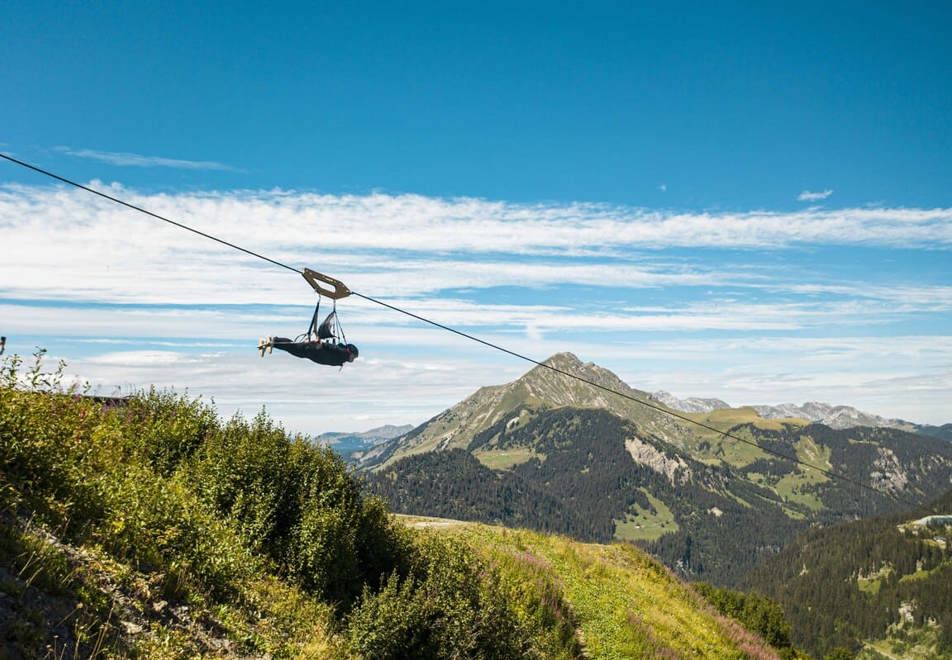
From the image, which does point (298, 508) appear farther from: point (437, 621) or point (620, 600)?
point (620, 600)

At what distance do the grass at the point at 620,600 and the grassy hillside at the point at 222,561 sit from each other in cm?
19

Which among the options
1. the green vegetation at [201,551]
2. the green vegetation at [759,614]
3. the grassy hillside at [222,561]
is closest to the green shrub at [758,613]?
the green vegetation at [759,614]

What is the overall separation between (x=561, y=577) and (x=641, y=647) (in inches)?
228

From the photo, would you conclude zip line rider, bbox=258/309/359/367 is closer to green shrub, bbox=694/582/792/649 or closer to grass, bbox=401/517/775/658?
grass, bbox=401/517/775/658

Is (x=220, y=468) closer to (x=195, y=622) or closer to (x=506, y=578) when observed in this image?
(x=195, y=622)

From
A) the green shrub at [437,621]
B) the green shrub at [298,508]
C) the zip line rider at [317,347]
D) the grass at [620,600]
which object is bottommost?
the grass at [620,600]

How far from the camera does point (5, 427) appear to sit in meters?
11.4

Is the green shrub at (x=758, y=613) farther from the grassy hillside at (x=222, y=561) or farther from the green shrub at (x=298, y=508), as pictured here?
the green shrub at (x=298, y=508)

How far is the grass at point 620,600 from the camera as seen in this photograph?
883 inches

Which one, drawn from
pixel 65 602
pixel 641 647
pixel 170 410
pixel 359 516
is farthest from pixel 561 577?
pixel 65 602

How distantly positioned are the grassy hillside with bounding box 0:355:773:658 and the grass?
0.19 metres

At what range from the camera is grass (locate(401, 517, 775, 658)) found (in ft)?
73.6

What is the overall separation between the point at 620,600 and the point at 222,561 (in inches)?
812

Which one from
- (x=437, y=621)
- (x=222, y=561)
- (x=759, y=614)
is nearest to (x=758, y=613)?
(x=759, y=614)
